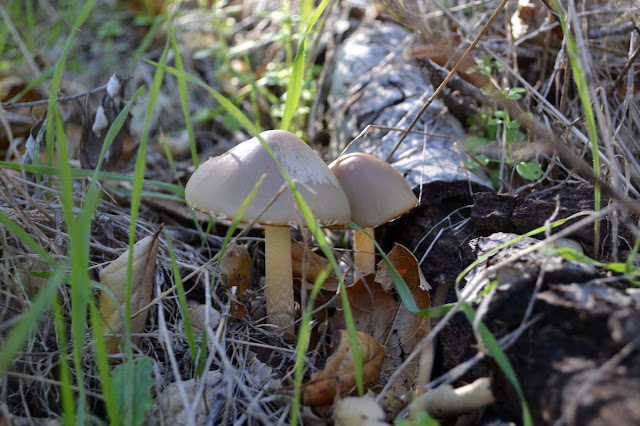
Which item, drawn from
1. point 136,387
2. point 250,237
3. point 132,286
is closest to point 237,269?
point 250,237

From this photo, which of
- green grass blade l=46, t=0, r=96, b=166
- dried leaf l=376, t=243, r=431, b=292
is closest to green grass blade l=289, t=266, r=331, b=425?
dried leaf l=376, t=243, r=431, b=292

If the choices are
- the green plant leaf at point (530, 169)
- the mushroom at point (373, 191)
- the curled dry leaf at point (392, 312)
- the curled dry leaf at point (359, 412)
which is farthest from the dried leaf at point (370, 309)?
the green plant leaf at point (530, 169)

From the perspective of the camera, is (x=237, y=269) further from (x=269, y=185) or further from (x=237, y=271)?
(x=269, y=185)

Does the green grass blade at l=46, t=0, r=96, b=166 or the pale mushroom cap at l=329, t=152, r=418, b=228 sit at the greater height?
the green grass blade at l=46, t=0, r=96, b=166

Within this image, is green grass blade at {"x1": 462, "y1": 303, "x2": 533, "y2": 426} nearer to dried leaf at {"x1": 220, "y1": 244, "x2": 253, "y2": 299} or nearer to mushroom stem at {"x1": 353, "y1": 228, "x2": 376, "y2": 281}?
mushroom stem at {"x1": 353, "y1": 228, "x2": 376, "y2": 281}

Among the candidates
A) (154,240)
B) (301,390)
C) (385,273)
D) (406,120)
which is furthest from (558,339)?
(406,120)

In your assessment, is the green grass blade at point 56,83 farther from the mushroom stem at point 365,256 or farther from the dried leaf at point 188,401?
the mushroom stem at point 365,256
